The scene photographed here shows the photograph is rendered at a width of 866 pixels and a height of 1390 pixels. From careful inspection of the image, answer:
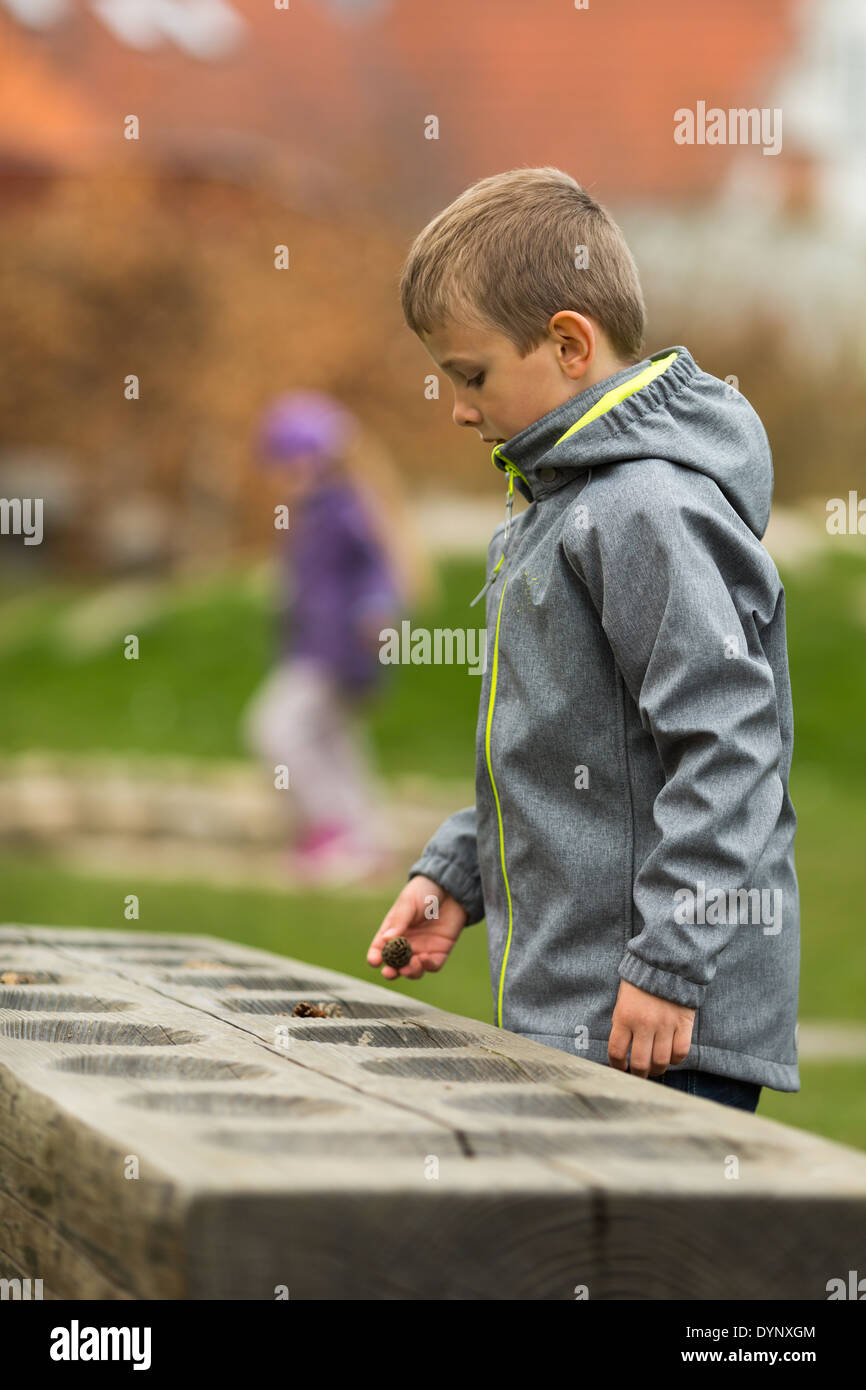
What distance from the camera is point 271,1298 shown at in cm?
129

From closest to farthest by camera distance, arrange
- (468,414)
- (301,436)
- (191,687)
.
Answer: (468,414) < (301,436) < (191,687)

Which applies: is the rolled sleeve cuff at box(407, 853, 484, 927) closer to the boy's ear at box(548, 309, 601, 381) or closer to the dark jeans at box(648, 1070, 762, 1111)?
the dark jeans at box(648, 1070, 762, 1111)

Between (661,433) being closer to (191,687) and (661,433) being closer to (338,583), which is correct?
(338,583)

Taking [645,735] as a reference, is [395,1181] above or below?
below

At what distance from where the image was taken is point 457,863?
240cm

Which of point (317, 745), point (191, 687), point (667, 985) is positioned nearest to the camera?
point (667, 985)

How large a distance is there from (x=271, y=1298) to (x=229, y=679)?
9.98 meters

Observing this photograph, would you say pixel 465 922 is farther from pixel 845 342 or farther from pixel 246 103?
pixel 246 103

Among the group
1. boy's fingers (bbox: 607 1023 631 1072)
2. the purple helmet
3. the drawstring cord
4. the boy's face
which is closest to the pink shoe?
the purple helmet

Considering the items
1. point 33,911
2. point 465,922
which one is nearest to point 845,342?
point 33,911

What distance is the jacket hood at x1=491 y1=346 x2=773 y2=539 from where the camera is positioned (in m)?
2.04

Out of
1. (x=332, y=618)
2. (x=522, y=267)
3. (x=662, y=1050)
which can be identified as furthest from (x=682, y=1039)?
(x=332, y=618)

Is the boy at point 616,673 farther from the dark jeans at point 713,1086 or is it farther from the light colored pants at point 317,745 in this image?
the light colored pants at point 317,745

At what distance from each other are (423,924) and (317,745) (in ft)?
16.1
